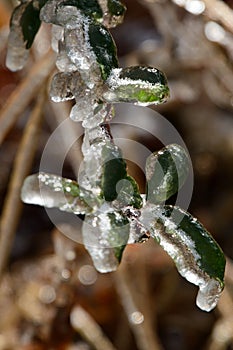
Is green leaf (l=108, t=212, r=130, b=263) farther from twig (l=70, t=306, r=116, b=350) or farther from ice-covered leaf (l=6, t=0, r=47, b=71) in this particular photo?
twig (l=70, t=306, r=116, b=350)

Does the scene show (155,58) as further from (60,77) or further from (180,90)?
(60,77)

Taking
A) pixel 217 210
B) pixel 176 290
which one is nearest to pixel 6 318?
pixel 176 290

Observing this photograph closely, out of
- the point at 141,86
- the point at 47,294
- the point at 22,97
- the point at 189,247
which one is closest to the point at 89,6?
the point at 141,86

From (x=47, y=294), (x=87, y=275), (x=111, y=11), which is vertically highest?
(x=111, y=11)

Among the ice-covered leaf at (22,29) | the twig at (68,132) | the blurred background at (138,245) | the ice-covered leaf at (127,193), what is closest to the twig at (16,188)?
the blurred background at (138,245)

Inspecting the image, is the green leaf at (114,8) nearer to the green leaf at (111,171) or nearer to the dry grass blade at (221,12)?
the green leaf at (111,171)

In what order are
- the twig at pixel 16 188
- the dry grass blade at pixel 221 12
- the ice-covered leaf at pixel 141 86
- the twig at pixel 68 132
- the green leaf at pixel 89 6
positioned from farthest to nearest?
the twig at pixel 68 132 → the twig at pixel 16 188 → the dry grass blade at pixel 221 12 → the green leaf at pixel 89 6 → the ice-covered leaf at pixel 141 86

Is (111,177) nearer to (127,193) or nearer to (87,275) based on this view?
(127,193)
